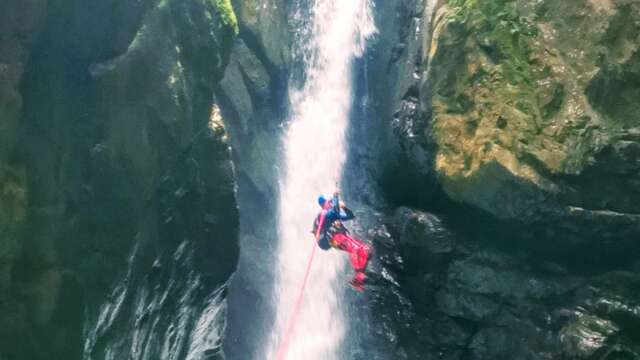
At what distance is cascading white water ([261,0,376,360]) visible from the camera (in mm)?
14414

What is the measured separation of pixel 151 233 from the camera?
939 centimetres

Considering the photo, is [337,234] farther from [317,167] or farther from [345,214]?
[317,167]

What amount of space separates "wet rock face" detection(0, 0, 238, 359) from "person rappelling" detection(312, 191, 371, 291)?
1.96m

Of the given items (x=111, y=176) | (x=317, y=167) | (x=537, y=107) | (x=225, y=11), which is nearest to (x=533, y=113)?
(x=537, y=107)

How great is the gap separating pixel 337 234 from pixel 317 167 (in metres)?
5.46

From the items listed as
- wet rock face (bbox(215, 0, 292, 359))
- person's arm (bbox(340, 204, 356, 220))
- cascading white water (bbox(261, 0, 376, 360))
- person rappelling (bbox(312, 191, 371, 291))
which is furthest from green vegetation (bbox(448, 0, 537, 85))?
cascading white water (bbox(261, 0, 376, 360))

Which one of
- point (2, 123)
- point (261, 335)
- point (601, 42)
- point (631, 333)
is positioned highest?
point (601, 42)

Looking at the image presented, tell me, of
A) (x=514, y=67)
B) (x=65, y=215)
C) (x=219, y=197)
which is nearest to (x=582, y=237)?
(x=514, y=67)

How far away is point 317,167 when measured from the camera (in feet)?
54.9

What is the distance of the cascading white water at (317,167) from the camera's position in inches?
567

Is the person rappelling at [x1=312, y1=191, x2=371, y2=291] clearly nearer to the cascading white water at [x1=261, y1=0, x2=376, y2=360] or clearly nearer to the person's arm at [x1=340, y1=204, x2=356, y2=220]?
the person's arm at [x1=340, y1=204, x2=356, y2=220]

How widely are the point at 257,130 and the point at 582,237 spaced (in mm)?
8961

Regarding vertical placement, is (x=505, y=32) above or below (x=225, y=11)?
below

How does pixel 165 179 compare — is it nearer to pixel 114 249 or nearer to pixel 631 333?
pixel 114 249
